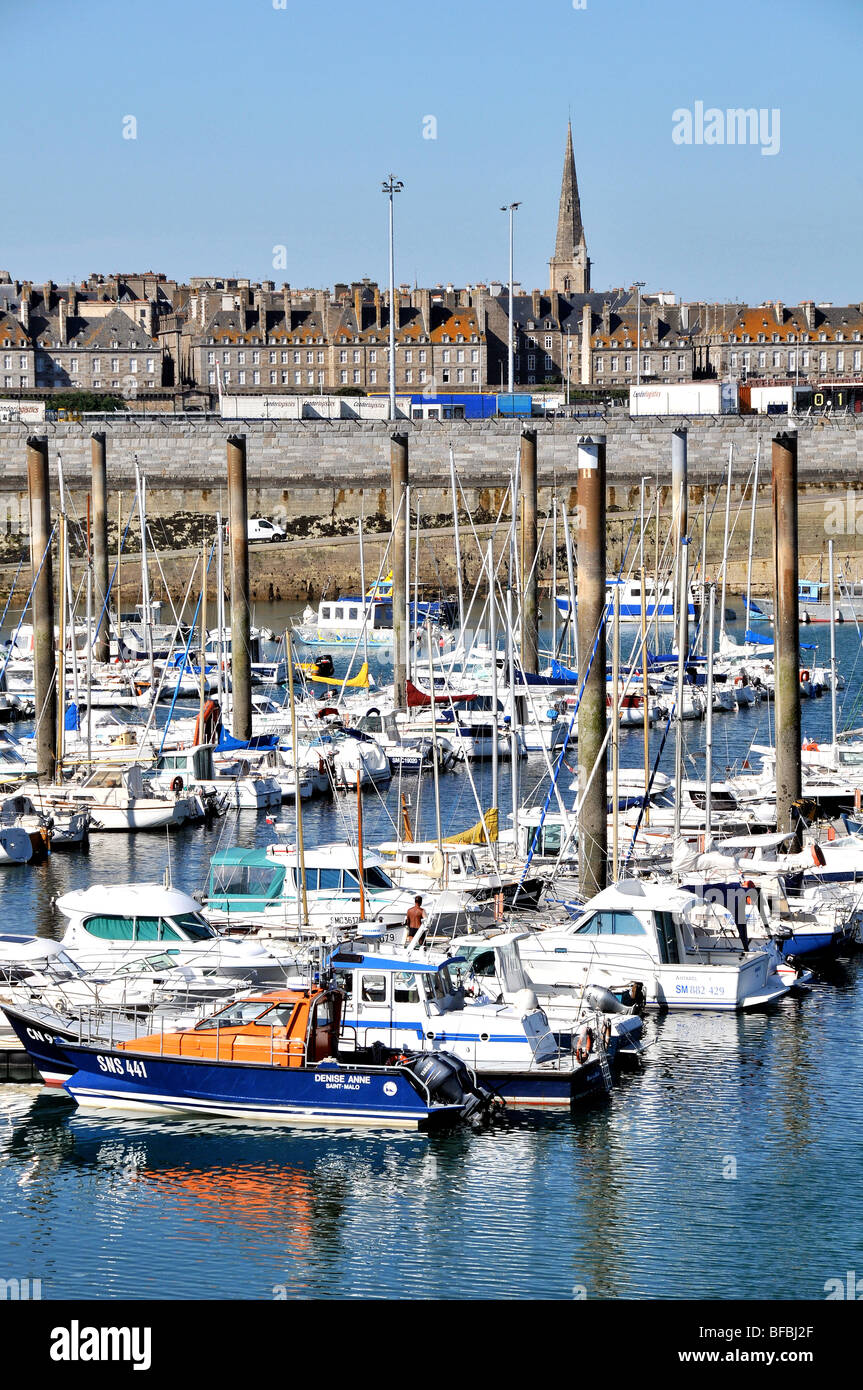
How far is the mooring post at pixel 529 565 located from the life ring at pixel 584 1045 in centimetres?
2531

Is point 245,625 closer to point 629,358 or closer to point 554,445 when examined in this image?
point 554,445

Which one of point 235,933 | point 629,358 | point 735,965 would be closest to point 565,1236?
point 735,965

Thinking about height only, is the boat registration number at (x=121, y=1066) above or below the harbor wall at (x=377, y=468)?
below

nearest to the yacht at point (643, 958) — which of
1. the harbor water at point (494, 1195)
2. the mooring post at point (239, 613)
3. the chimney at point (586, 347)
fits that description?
the harbor water at point (494, 1195)

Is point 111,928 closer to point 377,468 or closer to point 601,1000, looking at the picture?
point 601,1000

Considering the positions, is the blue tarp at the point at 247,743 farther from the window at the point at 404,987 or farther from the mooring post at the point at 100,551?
the window at the point at 404,987

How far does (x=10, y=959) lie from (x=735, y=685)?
1293 inches

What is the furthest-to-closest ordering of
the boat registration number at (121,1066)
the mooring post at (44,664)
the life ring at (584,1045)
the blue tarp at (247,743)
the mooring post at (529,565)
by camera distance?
the mooring post at (529,565), the blue tarp at (247,743), the mooring post at (44,664), the life ring at (584,1045), the boat registration number at (121,1066)

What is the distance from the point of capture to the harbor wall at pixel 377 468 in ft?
284

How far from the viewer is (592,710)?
2898cm

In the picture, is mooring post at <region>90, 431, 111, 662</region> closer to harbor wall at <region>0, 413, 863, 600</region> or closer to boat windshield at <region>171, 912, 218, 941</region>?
harbor wall at <region>0, 413, 863, 600</region>

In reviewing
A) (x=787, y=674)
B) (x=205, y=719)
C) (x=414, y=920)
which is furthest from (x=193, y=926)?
(x=205, y=719)

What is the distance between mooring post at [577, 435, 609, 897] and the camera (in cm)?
2853

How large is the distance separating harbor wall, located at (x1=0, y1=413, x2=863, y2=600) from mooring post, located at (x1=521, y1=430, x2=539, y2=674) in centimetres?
3115
